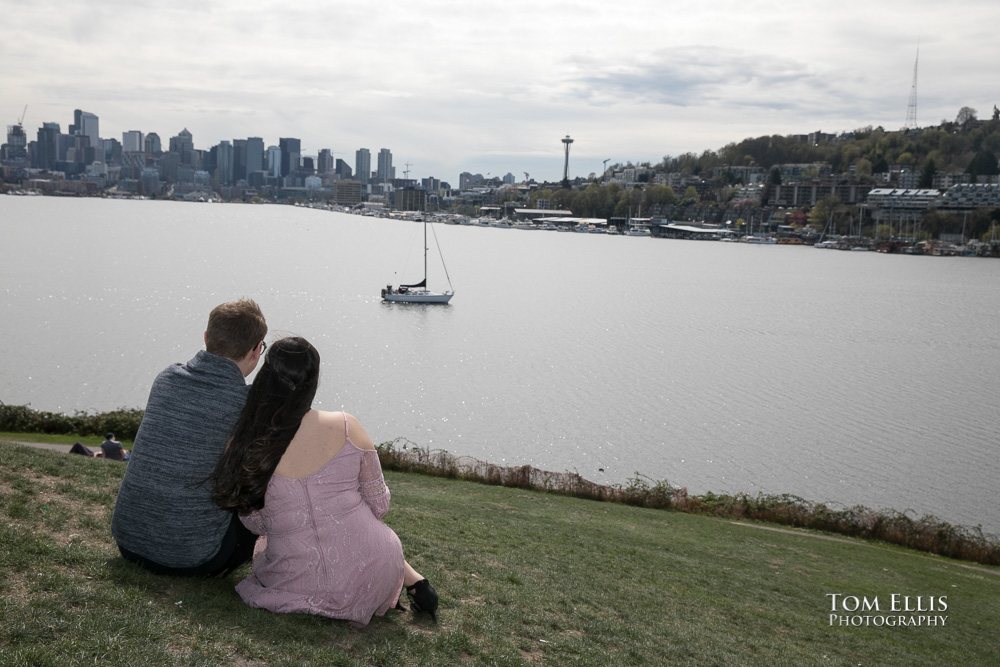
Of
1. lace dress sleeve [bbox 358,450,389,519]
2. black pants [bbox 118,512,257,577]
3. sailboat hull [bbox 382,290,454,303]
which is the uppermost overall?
lace dress sleeve [bbox 358,450,389,519]

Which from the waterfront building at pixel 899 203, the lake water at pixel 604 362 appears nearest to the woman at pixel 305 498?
the lake water at pixel 604 362

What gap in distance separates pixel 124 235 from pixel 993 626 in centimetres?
12247

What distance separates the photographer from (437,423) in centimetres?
2650

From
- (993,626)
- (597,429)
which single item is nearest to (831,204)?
(597,429)

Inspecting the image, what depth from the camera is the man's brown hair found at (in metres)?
4.21

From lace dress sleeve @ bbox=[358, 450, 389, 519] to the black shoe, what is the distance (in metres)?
0.55

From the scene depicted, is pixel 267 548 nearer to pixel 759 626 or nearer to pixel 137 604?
pixel 137 604

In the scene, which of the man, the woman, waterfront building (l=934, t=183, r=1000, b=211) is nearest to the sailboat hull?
the woman

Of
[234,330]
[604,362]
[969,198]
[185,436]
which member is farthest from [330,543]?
[969,198]

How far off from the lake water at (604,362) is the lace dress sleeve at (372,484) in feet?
3.06

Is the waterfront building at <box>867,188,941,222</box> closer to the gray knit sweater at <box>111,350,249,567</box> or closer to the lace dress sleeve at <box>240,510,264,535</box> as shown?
the lace dress sleeve at <box>240,510,264,535</box>

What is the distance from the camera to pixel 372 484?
14.3 ft

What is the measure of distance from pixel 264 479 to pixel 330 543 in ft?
1.72

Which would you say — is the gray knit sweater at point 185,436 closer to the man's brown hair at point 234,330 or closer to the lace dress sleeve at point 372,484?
the man's brown hair at point 234,330
